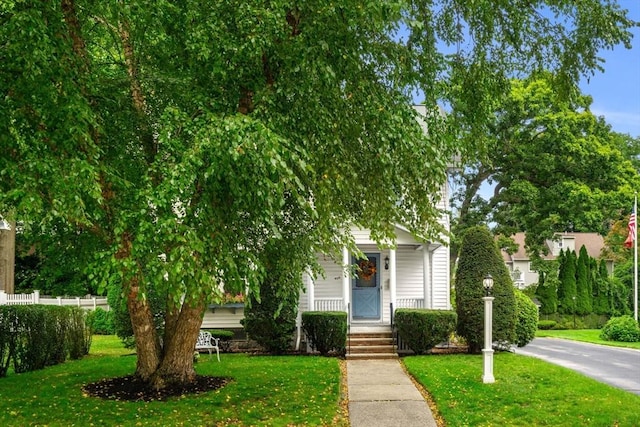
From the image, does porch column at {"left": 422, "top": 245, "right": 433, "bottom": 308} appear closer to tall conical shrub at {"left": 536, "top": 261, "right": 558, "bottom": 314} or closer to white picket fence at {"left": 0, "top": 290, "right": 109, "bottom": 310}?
white picket fence at {"left": 0, "top": 290, "right": 109, "bottom": 310}

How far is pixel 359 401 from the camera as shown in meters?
9.03

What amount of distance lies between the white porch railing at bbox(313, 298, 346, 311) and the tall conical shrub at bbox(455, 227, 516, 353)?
3.30 metres

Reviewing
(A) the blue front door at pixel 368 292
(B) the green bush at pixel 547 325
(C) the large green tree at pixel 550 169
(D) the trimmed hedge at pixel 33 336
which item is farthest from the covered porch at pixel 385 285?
(B) the green bush at pixel 547 325

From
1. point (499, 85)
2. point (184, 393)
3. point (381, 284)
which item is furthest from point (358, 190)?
point (381, 284)

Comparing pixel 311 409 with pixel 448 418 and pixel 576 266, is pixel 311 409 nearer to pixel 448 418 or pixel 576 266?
pixel 448 418

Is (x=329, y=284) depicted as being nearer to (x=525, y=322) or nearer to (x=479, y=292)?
(x=479, y=292)

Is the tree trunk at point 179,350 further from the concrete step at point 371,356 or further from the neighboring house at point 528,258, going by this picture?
the neighboring house at point 528,258

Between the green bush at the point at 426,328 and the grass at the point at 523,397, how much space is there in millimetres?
1894

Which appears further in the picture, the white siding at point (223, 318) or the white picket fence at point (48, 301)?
the white picket fence at point (48, 301)

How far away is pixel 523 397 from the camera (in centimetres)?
895

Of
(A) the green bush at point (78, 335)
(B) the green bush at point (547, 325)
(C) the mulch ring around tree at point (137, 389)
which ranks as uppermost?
(A) the green bush at point (78, 335)

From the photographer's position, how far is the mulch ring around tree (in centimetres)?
871

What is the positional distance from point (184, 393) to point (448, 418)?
12.8 feet

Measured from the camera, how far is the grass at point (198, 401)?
7555 mm
